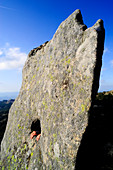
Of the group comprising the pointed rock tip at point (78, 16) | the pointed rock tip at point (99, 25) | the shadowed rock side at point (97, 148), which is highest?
the pointed rock tip at point (78, 16)

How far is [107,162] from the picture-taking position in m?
6.46

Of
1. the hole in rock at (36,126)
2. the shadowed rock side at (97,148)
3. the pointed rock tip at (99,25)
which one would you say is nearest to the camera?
the shadowed rock side at (97,148)

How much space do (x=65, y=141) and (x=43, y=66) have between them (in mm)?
5370

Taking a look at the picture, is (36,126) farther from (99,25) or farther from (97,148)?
(99,25)

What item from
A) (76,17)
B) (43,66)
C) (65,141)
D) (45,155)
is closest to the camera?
(65,141)

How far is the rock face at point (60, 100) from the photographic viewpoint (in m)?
5.89

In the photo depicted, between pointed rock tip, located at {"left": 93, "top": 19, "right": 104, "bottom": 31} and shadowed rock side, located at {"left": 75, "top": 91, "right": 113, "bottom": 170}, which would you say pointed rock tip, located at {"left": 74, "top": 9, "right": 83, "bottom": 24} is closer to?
pointed rock tip, located at {"left": 93, "top": 19, "right": 104, "bottom": 31}

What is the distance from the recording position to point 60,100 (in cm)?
706

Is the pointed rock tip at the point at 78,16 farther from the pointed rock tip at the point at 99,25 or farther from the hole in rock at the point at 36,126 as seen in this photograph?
the hole in rock at the point at 36,126

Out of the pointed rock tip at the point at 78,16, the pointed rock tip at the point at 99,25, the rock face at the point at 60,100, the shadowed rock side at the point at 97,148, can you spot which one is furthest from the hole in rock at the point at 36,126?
the pointed rock tip at the point at 78,16

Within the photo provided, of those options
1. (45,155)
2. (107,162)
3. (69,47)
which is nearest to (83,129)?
(107,162)

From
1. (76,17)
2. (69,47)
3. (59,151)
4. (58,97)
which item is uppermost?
(76,17)

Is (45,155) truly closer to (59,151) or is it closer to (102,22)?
(59,151)

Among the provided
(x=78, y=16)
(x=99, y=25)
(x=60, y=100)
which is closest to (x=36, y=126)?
(x=60, y=100)
